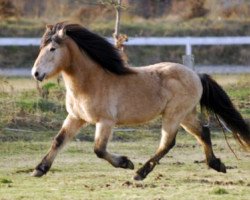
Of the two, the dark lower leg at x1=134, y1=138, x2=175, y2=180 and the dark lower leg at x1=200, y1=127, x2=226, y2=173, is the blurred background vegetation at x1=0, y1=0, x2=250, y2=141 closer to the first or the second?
the dark lower leg at x1=200, y1=127, x2=226, y2=173

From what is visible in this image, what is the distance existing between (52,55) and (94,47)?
59 centimetres

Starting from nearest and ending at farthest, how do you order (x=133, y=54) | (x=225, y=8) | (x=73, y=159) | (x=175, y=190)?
(x=175, y=190) → (x=73, y=159) → (x=133, y=54) → (x=225, y=8)

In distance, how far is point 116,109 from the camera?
12984 millimetres

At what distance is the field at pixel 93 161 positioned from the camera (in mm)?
11378

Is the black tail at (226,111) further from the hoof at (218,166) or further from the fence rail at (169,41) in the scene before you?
the fence rail at (169,41)

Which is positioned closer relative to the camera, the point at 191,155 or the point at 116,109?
the point at 116,109

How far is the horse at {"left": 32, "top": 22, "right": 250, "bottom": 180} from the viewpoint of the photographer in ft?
41.8

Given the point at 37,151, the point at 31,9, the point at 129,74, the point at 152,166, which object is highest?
the point at 129,74

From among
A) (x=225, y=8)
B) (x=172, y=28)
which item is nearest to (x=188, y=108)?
(x=172, y=28)

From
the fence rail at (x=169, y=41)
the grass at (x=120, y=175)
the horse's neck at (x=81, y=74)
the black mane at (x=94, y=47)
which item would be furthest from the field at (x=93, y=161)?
the fence rail at (x=169, y=41)

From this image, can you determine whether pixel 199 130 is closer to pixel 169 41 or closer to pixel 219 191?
pixel 219 191

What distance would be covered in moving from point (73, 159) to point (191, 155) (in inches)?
69.8

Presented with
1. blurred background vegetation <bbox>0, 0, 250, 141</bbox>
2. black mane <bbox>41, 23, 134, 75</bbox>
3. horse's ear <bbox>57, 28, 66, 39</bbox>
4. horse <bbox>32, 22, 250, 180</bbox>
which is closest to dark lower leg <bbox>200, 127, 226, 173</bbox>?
horse <bbox>32, 22, 250, 180</bbox>

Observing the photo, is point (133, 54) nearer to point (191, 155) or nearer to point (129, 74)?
point (191, 155)
